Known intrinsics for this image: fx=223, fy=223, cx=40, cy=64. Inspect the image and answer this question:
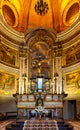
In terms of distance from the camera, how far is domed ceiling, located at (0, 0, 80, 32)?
59.3 ft

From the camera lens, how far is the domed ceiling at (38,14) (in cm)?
1806

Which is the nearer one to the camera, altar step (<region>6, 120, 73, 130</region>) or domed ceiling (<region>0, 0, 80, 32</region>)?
altar step (<region>6, 120, 73, 130</region>)

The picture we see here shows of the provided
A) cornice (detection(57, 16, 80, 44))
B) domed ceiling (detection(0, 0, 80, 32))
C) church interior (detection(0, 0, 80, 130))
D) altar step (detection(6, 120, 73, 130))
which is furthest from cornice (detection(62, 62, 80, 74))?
altar step (detection(6, 120, 73, 130))

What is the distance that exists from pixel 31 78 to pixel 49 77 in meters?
1.36

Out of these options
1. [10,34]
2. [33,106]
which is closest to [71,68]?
[33,106]

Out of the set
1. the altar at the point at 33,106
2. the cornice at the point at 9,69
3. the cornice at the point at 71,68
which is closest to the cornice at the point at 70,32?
the cornice at the point at 71,68

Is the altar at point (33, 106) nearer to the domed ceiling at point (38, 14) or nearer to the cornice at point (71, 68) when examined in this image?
the cornice at point (71, 68)

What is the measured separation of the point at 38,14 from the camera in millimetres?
18406

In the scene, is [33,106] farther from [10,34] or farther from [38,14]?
[38,14]

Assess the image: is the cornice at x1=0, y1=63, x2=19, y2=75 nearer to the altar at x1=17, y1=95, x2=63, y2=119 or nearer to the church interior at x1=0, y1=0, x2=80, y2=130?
the church interior at x1=0, y1=0, x2=80, y2=130

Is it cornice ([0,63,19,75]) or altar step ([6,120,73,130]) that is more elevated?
cornice ([0,63,19,75])

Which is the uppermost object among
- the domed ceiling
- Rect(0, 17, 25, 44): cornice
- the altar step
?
the domed ceiling

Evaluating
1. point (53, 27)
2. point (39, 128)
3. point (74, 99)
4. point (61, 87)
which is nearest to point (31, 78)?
point (61, 87)

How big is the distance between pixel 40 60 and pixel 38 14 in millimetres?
4014
